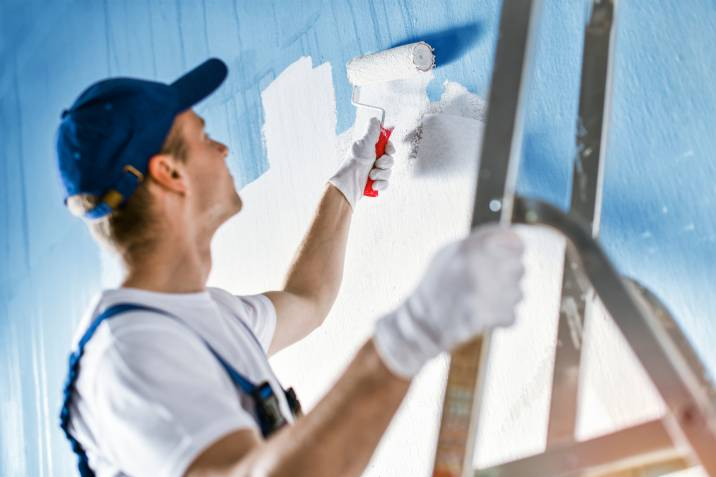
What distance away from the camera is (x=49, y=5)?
2.44 m

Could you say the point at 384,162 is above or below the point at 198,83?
below

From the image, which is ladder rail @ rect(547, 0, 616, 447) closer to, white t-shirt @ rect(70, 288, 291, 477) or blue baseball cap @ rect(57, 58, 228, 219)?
white t-shirt @ rect(70, 288, 291, 477)

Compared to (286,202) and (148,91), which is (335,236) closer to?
(286,202)

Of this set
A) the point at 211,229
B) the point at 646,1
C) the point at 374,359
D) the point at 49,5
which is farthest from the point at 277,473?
the point at 49,5

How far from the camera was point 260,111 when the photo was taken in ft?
5.51

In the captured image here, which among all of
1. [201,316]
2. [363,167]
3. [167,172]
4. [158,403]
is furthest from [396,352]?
[363,167]

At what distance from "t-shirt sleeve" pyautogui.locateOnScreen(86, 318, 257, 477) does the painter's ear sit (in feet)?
0.92

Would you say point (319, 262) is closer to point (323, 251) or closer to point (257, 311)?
point (323, 251)

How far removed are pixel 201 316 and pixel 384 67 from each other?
0.56 meters

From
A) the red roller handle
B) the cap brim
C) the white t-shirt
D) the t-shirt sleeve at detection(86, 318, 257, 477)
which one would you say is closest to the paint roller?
the red roller handle

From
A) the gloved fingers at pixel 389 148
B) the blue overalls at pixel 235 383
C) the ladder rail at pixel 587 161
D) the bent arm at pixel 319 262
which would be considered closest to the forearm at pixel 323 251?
the bent arm at pixel 319 262

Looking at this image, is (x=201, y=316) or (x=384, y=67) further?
(x=384, y=67)

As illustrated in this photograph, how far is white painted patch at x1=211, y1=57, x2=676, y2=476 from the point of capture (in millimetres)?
1088

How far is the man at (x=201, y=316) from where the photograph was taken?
26.8 inches
